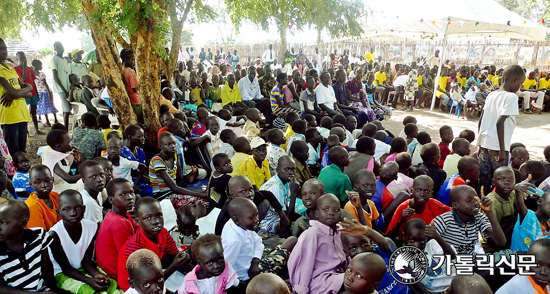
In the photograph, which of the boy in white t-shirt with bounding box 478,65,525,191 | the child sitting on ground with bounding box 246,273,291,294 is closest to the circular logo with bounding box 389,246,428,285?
the child sitting on ground with bounding box 246,273,291,294

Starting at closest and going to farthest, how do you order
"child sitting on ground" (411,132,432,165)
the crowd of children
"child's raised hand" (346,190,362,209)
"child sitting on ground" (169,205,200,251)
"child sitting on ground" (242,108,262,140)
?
the crowd of children
"child's raised hand" (346,190,362,209)
"child sitting on ground" (169,205,200,251)
"child sitting on ground" (411,132,432,165)
"child sitting on ground" (242,108,262,140)

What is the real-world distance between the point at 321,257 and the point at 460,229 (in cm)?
108

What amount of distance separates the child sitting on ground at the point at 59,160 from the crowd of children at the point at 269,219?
0.04 feet

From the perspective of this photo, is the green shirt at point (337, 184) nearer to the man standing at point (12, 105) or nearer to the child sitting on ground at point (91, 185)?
the child sitting on ground at point (91, 185)

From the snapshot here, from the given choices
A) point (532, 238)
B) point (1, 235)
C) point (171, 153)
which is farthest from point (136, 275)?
point (532, 238)

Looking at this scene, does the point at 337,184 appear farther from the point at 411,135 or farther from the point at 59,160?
the point at 59,160

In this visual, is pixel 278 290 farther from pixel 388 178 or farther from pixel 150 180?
pixel 150 180

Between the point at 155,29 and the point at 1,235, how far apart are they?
335 centimetres

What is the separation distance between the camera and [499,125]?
363cm

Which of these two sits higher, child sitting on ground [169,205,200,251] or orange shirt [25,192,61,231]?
orange shirt [25,192,61,231]

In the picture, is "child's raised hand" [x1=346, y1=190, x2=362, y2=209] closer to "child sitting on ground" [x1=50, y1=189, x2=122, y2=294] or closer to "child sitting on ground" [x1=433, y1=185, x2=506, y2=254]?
"child sitting on ground" [x1=433, y1=185, x2=506, y2=254]

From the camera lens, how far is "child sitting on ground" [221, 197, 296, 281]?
8.59 feet

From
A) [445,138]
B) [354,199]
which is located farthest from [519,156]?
[354,199]

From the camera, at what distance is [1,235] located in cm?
214
